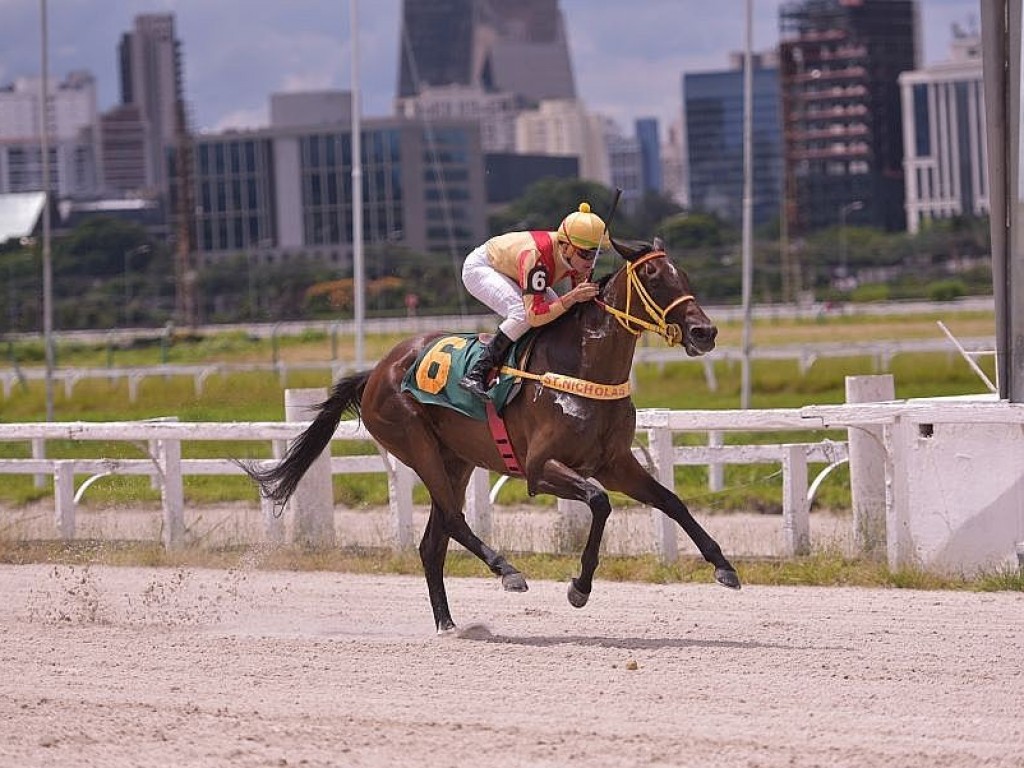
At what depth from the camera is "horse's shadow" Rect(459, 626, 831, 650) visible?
7.84 metres

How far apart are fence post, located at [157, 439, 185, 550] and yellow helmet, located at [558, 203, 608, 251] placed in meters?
4.67

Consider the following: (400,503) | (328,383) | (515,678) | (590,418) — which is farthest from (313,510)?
(328,383)

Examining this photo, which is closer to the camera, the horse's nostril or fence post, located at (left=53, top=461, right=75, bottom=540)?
the horse's nostril

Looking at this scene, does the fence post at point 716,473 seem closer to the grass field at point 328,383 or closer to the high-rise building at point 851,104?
the grass field at point 328,383

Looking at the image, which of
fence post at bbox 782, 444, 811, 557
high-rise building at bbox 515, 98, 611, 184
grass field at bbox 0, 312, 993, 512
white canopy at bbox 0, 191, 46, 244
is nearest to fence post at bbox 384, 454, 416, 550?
grass field at bbox 0, 312, 993, 512

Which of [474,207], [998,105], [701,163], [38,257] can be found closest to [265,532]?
[998,105]

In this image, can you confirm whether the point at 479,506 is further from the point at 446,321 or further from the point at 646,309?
the point at 446,321

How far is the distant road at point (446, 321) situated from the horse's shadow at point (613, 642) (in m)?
18.9

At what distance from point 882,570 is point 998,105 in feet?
8.57

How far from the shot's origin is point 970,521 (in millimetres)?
9805

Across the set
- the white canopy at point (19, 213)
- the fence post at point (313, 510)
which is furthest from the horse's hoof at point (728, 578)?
the white canopy at point (19, 213)

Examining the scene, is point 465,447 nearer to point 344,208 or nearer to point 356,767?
point 356,767

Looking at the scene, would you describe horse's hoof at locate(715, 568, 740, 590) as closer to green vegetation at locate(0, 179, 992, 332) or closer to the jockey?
the jockey

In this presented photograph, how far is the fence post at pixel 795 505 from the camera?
1088 centimetres
